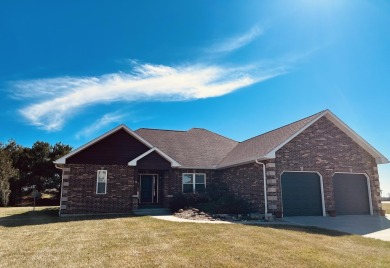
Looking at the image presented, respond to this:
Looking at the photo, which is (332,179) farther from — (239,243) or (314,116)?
(239,243)

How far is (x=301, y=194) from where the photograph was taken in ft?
58.3

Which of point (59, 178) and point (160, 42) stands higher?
point (160, 42)

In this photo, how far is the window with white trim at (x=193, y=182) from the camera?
70.8ft

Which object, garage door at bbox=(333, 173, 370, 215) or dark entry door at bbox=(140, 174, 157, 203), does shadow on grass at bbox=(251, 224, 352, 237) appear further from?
dark entry door at bbox=(140, 174, 157, 203)

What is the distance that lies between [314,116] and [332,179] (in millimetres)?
4129

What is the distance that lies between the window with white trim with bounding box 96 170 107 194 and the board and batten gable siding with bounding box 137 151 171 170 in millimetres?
2236

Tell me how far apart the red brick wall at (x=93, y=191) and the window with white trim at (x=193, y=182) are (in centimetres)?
422

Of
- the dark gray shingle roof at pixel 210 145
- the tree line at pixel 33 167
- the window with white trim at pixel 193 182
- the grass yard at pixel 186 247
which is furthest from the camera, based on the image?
the tree line at pixel 33 167

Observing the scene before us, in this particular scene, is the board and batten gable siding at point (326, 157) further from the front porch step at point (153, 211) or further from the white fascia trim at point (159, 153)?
the front porch step at point (153, 211)

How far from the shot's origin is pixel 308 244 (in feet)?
30.6

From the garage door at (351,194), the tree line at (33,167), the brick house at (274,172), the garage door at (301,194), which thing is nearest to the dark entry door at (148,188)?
the brick house at (274,172)

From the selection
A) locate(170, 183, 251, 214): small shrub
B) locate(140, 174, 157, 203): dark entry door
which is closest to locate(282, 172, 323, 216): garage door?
locate(170, 183, 251, 214): small shrub

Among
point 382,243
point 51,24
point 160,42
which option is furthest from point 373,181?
point 51,24

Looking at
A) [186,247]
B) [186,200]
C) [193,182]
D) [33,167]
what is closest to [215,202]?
[186,200]
